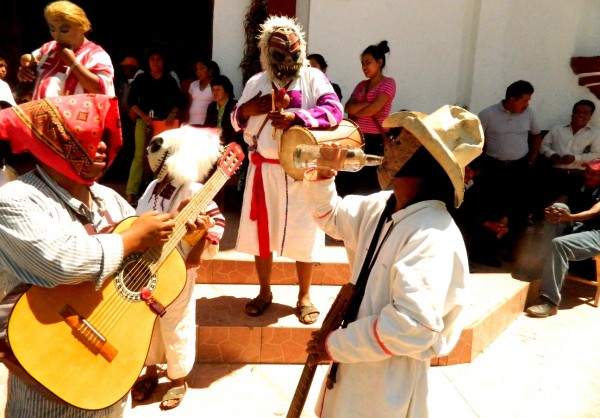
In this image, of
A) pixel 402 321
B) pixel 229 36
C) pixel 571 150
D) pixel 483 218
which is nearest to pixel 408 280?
pixel 402 321

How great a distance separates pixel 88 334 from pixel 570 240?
5.35 m

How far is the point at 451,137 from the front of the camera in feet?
6.52

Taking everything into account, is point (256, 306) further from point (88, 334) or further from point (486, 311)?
point (88, 334)

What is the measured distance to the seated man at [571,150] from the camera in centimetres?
661

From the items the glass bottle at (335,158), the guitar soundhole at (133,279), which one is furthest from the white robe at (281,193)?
the guitar soundhole at (133,279)

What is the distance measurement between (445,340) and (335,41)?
212 inches

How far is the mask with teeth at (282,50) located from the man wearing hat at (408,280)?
1.85 m

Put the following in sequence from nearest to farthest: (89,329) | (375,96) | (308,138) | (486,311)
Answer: (89,329) → (308,138) → (486,311) → (375,96)

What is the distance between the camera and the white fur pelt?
309 centimetres

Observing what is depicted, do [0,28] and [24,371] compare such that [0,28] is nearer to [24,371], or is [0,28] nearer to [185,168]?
[185,168]

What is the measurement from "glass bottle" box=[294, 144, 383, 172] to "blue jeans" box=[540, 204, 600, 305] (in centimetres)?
422

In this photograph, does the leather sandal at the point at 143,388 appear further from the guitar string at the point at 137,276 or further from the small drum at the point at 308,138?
the small drum at the point at 308,138

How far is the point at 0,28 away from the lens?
26.9 feet

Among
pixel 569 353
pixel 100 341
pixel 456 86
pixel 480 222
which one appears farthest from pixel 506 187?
pixel 100 341
